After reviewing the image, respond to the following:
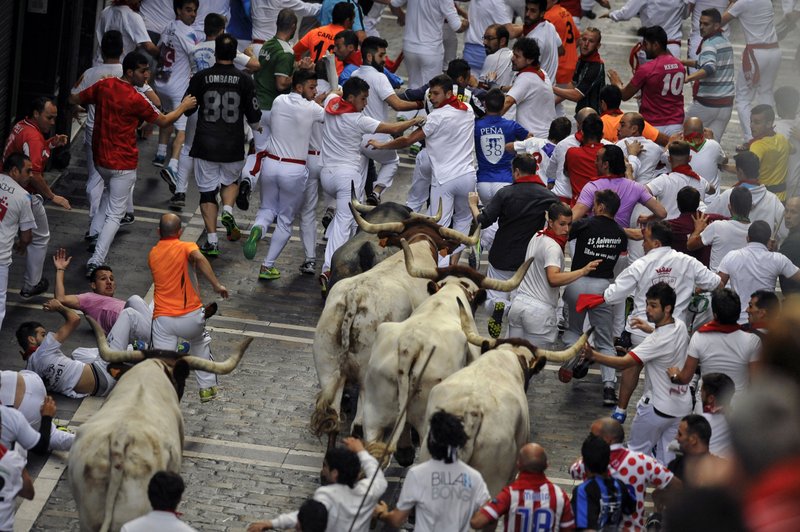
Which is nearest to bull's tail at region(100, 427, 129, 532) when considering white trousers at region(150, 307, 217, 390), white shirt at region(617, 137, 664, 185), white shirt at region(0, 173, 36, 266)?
white trousers at region(150, 307, 217, 390)

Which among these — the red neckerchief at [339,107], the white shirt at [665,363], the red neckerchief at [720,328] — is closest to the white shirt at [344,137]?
the red neckerchief at [339,107]

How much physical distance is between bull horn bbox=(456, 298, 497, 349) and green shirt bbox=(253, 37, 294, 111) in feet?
24.5

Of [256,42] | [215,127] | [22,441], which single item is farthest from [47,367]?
[256,42]

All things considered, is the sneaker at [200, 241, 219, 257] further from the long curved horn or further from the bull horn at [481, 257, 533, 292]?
the bull horn at [481, 257, 533, 292]

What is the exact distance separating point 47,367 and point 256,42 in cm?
916

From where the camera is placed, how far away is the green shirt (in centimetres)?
1783

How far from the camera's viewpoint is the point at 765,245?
13.3 m

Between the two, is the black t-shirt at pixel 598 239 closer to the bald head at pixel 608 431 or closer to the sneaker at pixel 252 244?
the bald head at pixel 608 431

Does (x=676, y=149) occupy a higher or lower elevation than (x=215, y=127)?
higher

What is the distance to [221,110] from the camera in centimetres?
1627

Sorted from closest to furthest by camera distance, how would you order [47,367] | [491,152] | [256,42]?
[47,367] < [491,152] < [256,42]

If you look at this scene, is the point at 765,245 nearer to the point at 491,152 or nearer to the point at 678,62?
the point at 491,152

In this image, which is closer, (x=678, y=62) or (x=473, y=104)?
(x=473, y=104)

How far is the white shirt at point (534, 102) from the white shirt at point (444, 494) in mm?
9311
